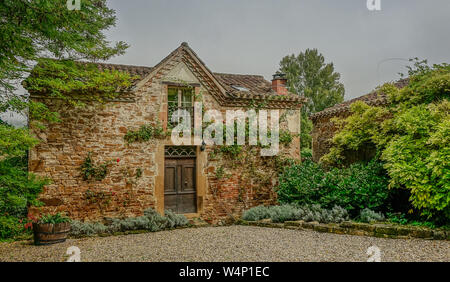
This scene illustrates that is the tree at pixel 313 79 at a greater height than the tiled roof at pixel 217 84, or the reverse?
the tree at pixel 313 79

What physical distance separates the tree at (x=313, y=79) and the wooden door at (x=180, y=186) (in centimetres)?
2042

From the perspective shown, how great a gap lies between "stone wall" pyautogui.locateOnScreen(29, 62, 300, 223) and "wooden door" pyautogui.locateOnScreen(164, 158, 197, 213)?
322mm

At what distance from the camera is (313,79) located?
104 feet

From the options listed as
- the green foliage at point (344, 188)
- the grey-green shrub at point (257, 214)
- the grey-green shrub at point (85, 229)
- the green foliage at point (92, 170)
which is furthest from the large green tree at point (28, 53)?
the green foliage at point (344, 188)

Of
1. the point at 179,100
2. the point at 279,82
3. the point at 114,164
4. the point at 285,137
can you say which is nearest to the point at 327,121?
the point at 279,82

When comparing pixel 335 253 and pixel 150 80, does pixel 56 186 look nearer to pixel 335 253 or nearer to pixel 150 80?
pixel 150 80

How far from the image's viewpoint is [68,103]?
32.9 ft

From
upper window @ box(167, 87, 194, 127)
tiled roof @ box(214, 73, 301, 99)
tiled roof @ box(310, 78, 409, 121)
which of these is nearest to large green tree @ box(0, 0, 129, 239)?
upper window @ box(167, 87, 194, 127)

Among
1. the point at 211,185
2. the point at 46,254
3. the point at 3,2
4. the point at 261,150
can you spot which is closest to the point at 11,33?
the point at 3,2

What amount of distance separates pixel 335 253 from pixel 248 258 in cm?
161

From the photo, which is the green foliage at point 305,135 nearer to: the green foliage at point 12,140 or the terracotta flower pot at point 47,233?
the terracotta flower pot at point 47,233

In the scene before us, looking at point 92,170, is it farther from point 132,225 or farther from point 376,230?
point 376,230

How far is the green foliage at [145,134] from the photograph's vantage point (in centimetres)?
1066

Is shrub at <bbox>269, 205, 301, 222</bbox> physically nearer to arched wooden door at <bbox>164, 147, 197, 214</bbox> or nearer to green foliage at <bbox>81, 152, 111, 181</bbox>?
arched wooden door at <bbox>164, 147, 197, 214</bbox>
